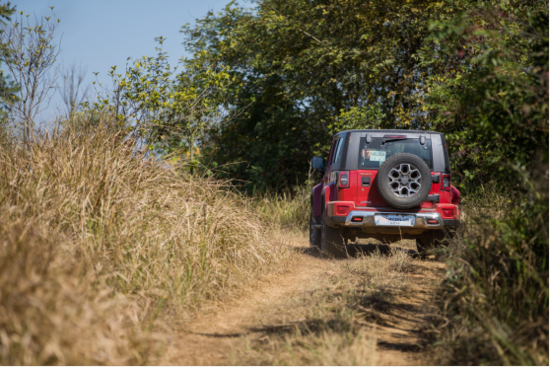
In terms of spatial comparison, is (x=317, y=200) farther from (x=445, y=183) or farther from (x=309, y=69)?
(x=309, y=69)

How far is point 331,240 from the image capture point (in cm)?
734

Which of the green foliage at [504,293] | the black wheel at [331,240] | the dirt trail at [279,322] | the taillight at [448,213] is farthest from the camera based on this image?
the black wheel at [331,240]

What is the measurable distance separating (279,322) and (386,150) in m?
3.54

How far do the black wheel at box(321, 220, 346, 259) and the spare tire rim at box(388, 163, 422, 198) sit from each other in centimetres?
120

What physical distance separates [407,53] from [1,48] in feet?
31.5

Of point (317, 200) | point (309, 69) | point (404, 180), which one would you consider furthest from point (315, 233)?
point (309, 69)

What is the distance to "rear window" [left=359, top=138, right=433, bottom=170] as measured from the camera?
6848 mm

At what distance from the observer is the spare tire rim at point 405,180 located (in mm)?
6434

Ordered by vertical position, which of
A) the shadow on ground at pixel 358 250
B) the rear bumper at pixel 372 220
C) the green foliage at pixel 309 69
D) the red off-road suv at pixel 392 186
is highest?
the green foliage at pixel 309 69

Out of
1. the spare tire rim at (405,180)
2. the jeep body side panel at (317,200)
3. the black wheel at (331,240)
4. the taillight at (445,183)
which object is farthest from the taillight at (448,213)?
the jeep body side panel at (317,200)

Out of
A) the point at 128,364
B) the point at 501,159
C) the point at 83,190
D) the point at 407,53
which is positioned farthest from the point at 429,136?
the point at 407,53

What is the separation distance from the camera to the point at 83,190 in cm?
453

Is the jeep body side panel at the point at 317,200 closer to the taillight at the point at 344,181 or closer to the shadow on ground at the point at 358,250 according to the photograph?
the shadow on ground at the point at 358,250

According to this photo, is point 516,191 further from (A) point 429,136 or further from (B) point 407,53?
(B) point 407,53
